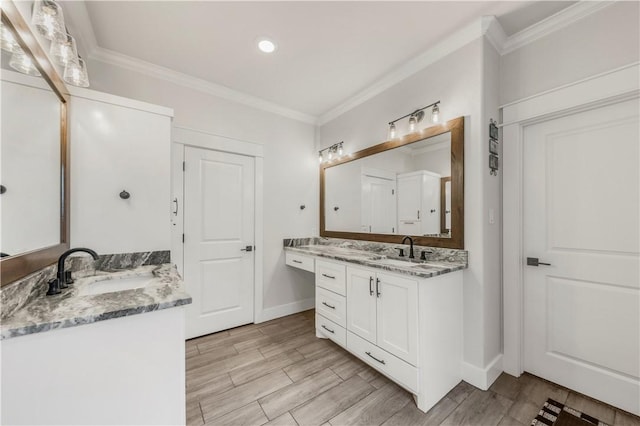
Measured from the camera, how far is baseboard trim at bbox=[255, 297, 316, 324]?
9.76ft

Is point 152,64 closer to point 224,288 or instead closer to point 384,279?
point 224,288

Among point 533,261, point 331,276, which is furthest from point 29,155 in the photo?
point 533,261

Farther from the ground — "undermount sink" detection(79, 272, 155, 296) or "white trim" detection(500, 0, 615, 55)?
"white trim" detection(500, 0, 615, 55)

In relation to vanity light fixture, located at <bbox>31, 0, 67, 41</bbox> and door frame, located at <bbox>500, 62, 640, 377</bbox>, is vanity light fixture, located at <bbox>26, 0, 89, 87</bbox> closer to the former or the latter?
vanity light fixture, located at <bbox>31, 0, 67, 41</bbox>

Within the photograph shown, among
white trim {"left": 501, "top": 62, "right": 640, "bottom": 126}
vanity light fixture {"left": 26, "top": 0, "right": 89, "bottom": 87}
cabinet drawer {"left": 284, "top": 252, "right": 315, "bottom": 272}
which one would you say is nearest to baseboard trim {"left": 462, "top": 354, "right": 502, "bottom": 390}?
cabinet drawer {"left": 284, "top": 252, "right": 315, "bottom": 272}

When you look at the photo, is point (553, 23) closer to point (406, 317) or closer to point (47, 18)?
point (406, 317)

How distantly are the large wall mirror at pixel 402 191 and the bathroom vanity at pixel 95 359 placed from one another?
194 centimetres

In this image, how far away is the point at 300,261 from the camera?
2881 millimetres

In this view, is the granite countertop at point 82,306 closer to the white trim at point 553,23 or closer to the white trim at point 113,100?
the white trim at point 113,100

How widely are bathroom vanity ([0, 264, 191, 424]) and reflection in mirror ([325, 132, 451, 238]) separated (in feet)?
6.46

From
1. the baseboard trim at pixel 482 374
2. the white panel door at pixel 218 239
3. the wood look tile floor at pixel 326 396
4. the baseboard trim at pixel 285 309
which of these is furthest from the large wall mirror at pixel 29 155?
the baseboard trim at pixel 482 374

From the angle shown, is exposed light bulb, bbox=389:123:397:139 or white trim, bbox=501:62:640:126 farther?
exposed light bulb, bbox=389:123:397:139

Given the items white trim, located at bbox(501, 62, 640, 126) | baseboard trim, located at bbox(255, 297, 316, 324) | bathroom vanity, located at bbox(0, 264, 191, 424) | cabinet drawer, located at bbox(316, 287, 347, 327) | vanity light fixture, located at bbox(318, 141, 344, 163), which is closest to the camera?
bathroom vanity, located at bbox(0, 264, 191, 424)

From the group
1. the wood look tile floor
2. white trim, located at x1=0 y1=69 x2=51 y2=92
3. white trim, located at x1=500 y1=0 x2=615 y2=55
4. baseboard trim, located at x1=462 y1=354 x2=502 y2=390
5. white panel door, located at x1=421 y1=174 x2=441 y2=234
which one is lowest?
the wood look tile floor
